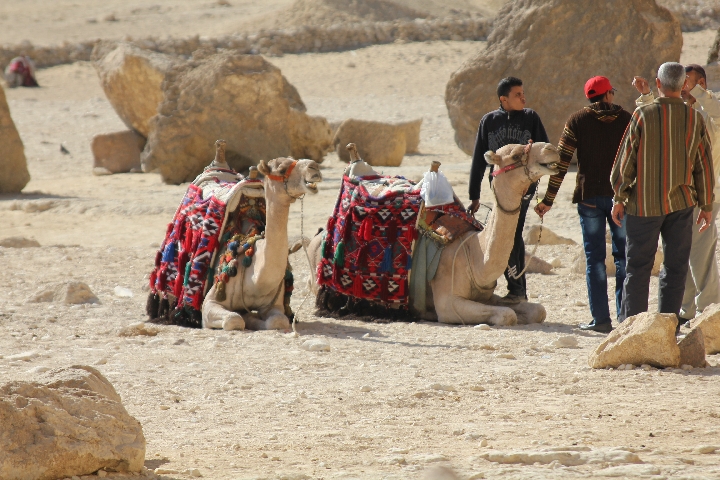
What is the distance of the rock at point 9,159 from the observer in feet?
55.4

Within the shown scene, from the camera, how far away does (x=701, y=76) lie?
24.1 ft

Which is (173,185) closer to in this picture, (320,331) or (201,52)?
(201,52)

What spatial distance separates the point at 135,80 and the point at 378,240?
518 inches

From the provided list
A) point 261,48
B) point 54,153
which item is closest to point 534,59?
point 54,153

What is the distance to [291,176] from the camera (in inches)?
294

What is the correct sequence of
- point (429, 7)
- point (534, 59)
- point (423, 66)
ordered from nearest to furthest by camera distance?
1. point (534, 59)
2. point (423, 66)
3. point (429, 7)

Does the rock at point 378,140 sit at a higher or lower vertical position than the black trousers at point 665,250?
higher

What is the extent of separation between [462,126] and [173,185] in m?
4.85

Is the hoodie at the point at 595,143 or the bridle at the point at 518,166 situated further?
the bridle at the point at 518,166

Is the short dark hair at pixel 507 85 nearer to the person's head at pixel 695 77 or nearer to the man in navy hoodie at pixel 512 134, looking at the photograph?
the man in navy hoodie at pixel 512 134

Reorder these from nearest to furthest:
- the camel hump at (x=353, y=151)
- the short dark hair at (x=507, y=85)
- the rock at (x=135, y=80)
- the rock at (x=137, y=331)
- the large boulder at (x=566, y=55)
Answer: the rock at (x=137, y=331)
the short dark hair at (x=507, y=85)
the camel hump at (x=353, y=151)
the large boulder at (x=566, y=55)
the rock at (x=135, y=80)

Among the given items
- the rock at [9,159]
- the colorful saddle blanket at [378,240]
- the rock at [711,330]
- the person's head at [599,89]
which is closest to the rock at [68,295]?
the colorful saddle blanket at [378,240]

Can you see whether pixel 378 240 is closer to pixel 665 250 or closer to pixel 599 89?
pixel 599 89

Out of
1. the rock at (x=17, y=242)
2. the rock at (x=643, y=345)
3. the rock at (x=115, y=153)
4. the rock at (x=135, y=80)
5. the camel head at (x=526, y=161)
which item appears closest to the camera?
the rock at (x=643, y=345)
